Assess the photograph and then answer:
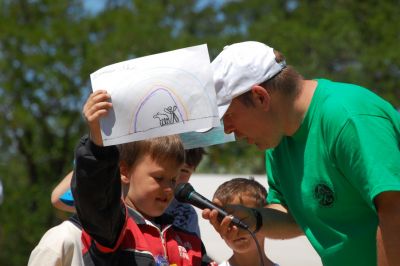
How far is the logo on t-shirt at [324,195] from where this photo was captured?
336 cm

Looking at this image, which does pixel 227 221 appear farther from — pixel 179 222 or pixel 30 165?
pixel 30 165

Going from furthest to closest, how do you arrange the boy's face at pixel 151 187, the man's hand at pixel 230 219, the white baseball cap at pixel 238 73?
the boy's face at pixel 151 187
the man's hand at pixel 230 219
the white baseball cap at pixel 238 73

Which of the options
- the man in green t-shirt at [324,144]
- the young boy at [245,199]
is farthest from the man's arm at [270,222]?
the young boy at [245,199]

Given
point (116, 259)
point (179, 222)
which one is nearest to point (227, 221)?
point (116, 259)

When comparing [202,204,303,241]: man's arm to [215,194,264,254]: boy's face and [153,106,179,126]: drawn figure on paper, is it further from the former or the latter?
[153,106,179,126]: drawn figure on paper

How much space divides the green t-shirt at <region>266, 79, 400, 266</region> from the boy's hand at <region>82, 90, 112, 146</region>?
0.76 meters

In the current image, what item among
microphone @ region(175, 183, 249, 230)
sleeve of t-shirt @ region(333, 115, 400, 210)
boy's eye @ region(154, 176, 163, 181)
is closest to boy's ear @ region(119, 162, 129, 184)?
boy's eye @ region(154, 176, 163, 181)

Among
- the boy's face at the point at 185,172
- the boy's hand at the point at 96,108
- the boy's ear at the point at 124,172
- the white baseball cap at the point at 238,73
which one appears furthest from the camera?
the boy's face at the point at 185,172

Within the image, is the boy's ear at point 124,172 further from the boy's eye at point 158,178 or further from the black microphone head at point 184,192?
the black microphone head at point 184,192

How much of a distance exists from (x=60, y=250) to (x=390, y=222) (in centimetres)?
155

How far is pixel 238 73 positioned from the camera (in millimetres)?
3428

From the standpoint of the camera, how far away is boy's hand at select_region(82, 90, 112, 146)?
331cm

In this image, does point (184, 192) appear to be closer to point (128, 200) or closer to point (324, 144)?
point (128, 200)

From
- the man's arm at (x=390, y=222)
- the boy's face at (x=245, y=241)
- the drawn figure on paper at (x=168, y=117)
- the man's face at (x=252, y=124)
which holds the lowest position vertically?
the boy's face at (x=245, y=241)
